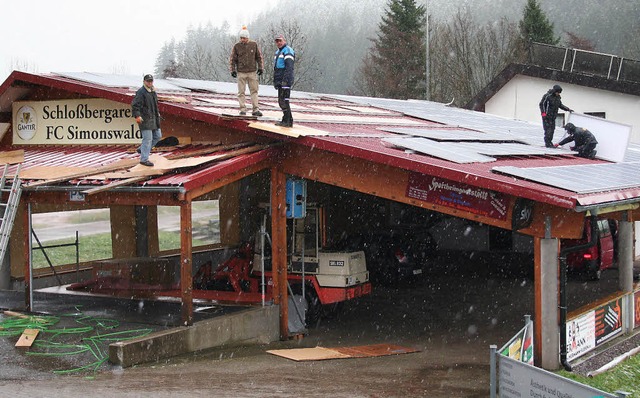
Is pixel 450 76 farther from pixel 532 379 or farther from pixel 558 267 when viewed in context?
pixel 532 379

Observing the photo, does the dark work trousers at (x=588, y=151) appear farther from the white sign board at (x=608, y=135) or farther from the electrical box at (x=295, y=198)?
the electrical box at (x=295, y=198)

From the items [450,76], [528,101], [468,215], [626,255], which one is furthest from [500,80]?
[450,76]

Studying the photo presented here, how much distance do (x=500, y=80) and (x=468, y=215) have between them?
21277mm

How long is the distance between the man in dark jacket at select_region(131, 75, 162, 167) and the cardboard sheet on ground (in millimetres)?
4205

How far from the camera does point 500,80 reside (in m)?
33.3

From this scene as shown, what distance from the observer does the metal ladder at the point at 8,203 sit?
1426cm

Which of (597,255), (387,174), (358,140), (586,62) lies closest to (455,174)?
(387,174)

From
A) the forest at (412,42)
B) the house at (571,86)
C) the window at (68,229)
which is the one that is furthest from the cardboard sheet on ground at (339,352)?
the forest at (412,42)

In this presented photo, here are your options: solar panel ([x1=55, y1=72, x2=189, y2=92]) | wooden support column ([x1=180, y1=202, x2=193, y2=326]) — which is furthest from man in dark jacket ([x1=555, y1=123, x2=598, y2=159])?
wooden support column ([x1=180, y1=202, x2=193, y2=326])

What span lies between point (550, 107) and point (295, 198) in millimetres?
6227

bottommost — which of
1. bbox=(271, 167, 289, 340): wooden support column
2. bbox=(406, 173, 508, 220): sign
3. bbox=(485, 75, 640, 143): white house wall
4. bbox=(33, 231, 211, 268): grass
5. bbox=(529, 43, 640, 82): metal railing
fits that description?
bbox=(33, 231, 211, 268): grass

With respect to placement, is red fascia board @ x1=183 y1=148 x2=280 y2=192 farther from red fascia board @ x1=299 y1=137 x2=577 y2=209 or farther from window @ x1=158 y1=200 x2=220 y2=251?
window @ x1=158 y1=200 x2=220 y2=251

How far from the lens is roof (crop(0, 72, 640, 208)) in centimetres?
1290

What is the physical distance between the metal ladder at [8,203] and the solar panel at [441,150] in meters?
6.89
